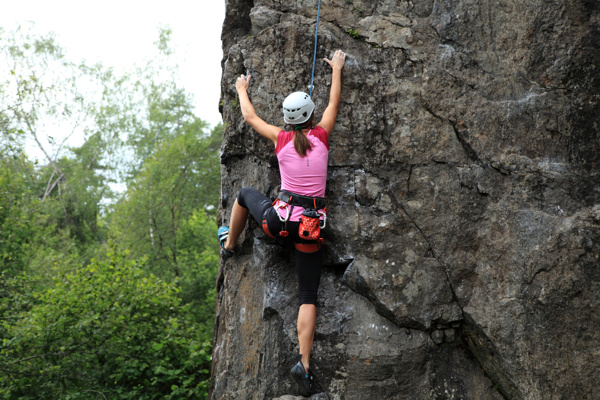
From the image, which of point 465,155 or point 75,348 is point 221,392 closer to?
point 465,155

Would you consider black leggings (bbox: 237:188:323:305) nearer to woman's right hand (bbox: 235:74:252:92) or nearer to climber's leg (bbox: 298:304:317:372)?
climber's leg (bbox: 298:304:317:372)

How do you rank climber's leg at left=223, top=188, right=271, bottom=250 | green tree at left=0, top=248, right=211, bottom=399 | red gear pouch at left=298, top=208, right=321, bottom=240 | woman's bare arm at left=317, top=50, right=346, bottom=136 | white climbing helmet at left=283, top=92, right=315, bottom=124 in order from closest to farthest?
red gear pouch at left=298, top=208, right=321, bottom=240, white climbing helmet at left=283, top=92, right=315, bottom=124, climber's leg at left=223, top=188, right=271, bottom=250, woman's bare arm at left=317, top=50, right=346, bottom=136, green tree at left=0, top=248, right=211, bottom=399

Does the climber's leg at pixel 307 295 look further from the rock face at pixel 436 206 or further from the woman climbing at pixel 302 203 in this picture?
the rock face at pixel 436 206

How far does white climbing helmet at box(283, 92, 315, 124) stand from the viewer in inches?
169

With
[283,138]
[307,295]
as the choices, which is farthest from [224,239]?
[283,138]

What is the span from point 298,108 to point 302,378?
7.45ft

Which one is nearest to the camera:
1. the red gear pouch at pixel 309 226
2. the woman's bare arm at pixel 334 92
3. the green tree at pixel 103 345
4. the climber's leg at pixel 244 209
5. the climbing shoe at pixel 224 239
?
the red gear pouch at pixel 309 226

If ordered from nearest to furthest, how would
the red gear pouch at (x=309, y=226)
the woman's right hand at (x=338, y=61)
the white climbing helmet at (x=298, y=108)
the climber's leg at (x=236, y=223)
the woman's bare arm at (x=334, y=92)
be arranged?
the red gear pouch at (x=309, y=226) < the white climbing helmet at (x=298, y=108) < the woman's bare arm at (x=334, y=92) < the climber's leg at (x=236, y=223) < the woman's right hand at (x=338, y=61)

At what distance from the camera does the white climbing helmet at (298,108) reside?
14.1 ft

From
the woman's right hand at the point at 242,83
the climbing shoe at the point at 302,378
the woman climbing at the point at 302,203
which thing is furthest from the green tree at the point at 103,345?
the woman's right hand at the point at 242,83

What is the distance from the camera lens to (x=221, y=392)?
4785mm

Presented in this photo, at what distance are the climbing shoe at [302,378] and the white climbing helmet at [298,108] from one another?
6.67 ft

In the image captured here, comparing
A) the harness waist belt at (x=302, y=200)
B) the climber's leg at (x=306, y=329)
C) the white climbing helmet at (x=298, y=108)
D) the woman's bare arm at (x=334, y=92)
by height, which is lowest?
the climber's leg at (x=306, y=329)

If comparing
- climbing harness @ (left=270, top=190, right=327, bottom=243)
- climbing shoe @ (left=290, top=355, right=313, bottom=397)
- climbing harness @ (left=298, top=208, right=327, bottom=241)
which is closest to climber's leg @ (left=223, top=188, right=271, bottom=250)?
climbing harness @ (left=270, top=190, right=327, bottom=243)
